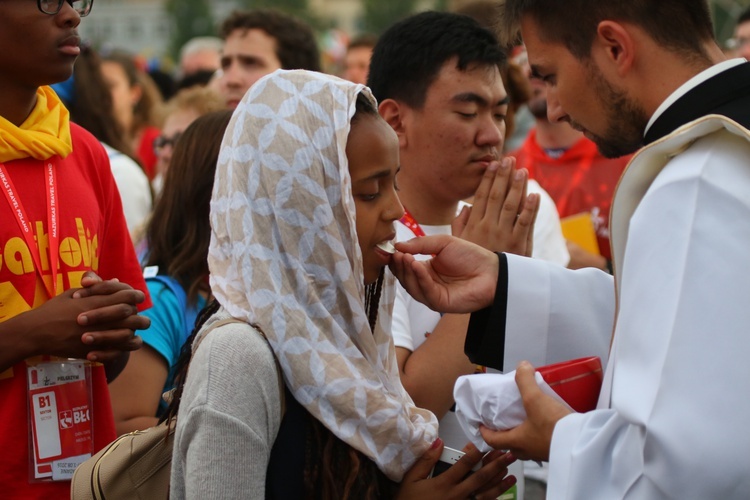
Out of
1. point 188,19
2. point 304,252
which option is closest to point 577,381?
point 304,252

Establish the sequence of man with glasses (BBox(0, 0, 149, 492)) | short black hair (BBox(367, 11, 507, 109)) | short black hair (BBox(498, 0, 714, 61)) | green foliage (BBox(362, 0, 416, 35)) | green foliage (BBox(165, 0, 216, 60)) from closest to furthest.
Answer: short black hair (BBox(498, 0, 714, 61)) → man with glasses (BBox(0, 0, 149, 492)) → short black hair (BBox(367, 11, 507, 109)) → green foliage (BBox(165, 0, 216, 60)) → green foliage (BBox(362, 0, 416, 35))

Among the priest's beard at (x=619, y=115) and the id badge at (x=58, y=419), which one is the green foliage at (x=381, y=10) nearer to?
the id badge at (x=58, y=419)

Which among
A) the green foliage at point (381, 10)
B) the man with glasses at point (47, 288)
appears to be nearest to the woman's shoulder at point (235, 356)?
the man with glasses at point (47, 288)

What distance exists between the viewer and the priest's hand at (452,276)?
9.48ft

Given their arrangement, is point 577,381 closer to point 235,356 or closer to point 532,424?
point 532,424

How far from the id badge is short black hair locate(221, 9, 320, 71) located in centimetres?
348

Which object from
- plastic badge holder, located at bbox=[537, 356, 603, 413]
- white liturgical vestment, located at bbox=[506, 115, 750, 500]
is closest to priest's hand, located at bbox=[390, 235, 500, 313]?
plastic badge holder, located at bbox=[537, 356, 603, 413]

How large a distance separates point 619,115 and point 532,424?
29.8 inches

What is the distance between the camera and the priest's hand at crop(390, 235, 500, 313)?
2891 millimetres

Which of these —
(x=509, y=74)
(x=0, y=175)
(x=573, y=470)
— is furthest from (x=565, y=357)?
(x=509, y=74)

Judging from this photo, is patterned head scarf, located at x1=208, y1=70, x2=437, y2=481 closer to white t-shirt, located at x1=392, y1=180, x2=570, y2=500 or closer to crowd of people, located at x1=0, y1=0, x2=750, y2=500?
crowd of people, located at x1=0, y1=0, x2=750, y2=500

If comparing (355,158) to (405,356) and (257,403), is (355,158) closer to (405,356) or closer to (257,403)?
(257,403)

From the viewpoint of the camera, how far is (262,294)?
7.75 feet

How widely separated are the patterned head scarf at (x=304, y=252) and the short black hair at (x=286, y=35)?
364cm
